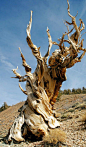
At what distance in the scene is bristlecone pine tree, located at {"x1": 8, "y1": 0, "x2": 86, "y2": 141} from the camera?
13.6 ft

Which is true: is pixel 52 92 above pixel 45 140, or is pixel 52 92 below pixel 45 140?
above

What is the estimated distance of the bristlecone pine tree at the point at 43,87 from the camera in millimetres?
4155

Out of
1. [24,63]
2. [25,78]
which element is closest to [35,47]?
[24,63]

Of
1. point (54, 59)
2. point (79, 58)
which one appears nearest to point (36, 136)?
point (54, 59)

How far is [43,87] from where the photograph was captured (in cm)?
533

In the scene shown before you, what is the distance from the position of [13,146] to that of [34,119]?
1.06 meters

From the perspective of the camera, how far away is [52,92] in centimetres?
547

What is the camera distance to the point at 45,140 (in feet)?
10.9

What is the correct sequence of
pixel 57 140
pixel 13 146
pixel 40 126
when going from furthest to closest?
pixel 40 126, pixel 13 146, pixel 57 140

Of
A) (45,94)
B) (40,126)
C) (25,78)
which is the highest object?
(25,78)

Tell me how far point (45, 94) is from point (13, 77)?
6.24ft

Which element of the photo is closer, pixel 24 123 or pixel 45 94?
pixel 24 123

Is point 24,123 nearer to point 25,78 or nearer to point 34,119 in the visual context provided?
point 34,119

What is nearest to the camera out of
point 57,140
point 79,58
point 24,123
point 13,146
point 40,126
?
point 57,140
